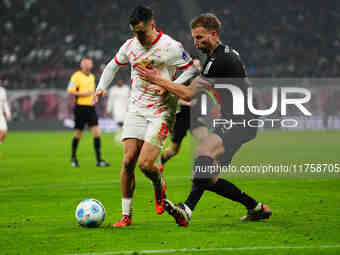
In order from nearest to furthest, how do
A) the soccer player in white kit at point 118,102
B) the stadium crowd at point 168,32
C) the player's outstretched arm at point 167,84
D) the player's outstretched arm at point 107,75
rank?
1. the player's outstretched arm at point 167,84
2. the player's outstretched arm at point 107,75
3. the soccer player in white kit at point 118,102
4. the stadium crowd at point 168,32

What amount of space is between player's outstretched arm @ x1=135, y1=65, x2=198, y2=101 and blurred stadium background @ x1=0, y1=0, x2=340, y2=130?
27285 mm

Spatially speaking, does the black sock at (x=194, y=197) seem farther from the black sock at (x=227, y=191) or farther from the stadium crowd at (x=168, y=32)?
the stadium crowd at (x=168, y=32)

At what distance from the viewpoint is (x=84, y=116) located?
1465 cm

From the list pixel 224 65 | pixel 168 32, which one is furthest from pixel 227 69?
pixel 168 32

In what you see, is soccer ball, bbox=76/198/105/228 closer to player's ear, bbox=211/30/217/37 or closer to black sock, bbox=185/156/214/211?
black sock, bbox=185/156/214/211

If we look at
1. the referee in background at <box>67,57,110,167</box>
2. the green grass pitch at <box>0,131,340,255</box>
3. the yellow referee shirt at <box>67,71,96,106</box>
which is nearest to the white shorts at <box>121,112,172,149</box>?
the green grass pitch at <box>0,131,340,255</box>

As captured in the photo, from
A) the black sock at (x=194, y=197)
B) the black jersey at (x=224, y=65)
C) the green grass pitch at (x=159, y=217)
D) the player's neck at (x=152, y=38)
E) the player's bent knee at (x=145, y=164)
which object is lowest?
the green grass pitch at (x=159, y=217)

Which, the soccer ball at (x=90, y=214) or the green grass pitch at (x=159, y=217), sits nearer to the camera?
the green grass pitch at (x=159, y=217)

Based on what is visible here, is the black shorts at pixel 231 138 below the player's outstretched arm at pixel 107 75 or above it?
below

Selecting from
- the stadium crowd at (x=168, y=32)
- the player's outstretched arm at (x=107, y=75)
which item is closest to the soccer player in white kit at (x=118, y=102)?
the stadium crowd at (x=168, y=32)

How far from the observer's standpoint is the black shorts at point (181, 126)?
41.4 ft

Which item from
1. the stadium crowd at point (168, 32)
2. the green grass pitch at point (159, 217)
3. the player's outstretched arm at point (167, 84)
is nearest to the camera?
the green grass pitch at point (159, 217)

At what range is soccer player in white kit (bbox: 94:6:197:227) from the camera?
6.73 m

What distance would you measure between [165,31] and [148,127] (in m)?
30.7
